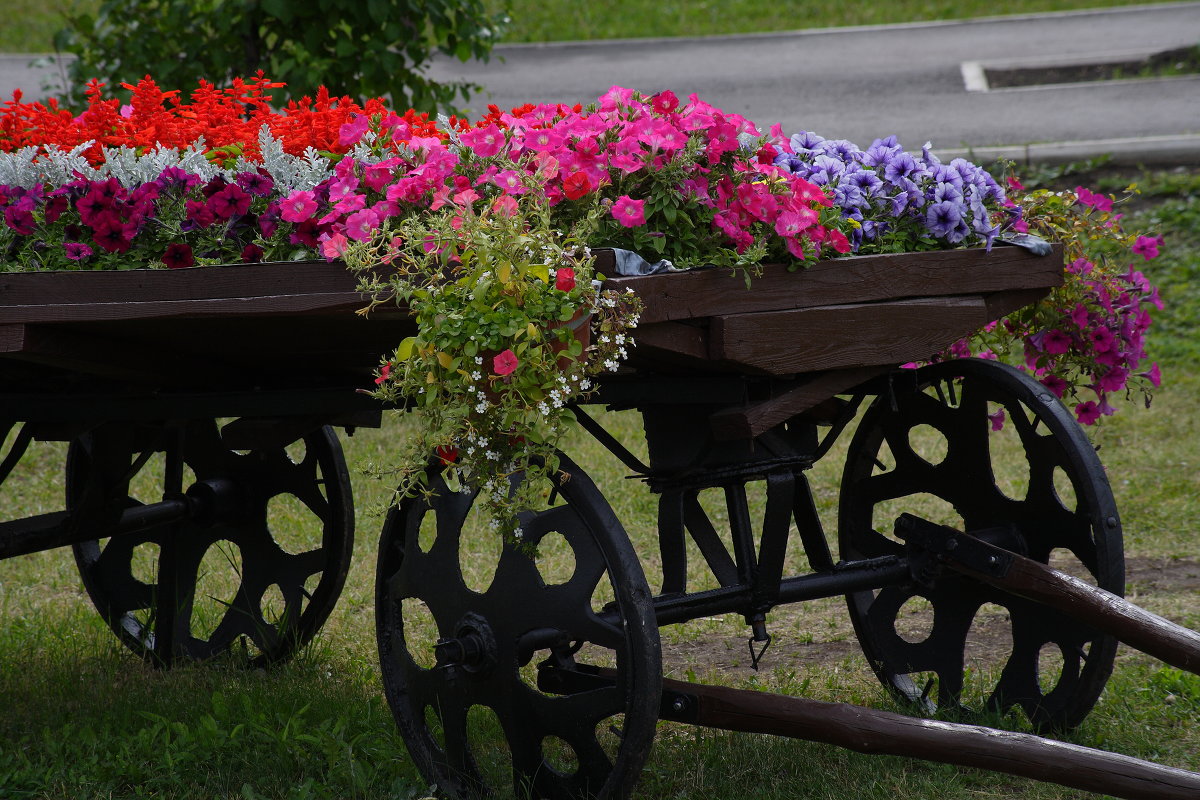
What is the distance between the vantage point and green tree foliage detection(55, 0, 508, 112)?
6117 mm

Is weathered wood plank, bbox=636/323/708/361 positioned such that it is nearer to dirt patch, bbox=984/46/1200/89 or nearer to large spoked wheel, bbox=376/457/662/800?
large spoked wheel, bbox=376/457/662/800

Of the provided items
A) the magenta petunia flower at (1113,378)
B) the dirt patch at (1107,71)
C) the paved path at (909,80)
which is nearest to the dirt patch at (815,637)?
the magenta petunia flower at (1113,378)

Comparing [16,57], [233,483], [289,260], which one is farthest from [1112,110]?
[16,57]

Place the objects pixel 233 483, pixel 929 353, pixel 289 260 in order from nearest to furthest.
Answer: pixel 289 260 → pixel 929 353 → pixel 233 483

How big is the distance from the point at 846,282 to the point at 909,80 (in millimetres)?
8808

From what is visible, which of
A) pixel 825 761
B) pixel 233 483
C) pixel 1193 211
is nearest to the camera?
pixel 825 761

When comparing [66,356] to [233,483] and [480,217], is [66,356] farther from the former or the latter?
[233,483]

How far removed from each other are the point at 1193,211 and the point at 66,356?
6.78 m

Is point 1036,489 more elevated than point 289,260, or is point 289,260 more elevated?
point 289,260

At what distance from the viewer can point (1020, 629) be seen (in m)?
3.31

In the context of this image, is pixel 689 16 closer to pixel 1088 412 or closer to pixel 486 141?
pixel 1088 412

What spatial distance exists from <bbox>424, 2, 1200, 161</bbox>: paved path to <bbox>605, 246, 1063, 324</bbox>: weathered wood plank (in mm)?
5061

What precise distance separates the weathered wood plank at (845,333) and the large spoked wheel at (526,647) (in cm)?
40

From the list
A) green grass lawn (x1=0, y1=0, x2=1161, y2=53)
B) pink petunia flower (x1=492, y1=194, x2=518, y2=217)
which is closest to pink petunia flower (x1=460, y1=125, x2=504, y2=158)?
pink petunia flower (x1=492, y1=194, x2=518, y2=217)
